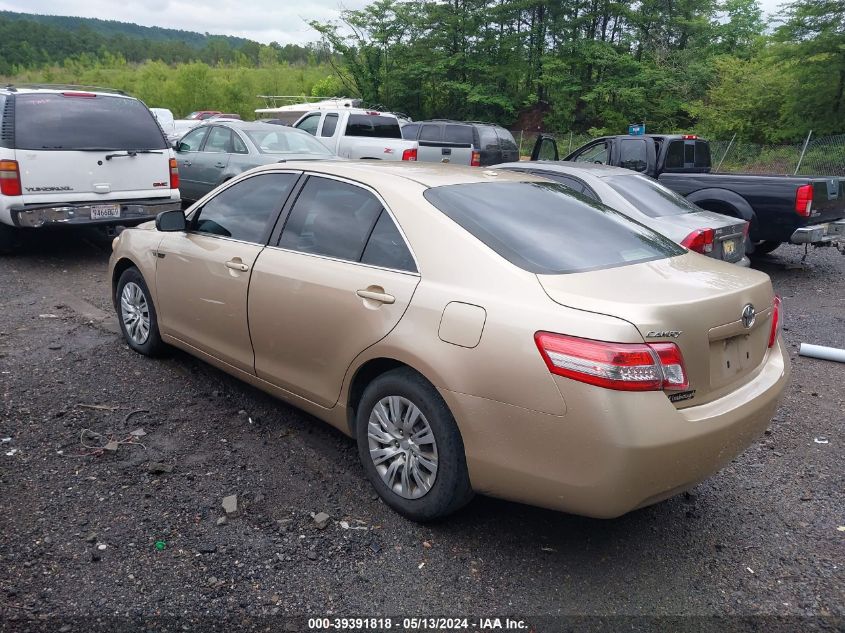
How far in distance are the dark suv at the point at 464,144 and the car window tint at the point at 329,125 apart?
297cm

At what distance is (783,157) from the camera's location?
71.5 feet

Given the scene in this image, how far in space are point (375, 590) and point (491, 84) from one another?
3695 centimetres

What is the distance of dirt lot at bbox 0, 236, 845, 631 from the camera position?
8.93ft

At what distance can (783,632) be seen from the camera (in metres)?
2.61

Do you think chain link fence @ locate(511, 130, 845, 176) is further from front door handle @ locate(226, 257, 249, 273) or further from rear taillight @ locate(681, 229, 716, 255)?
front door handle @ locate(226, 257, 249, 273)

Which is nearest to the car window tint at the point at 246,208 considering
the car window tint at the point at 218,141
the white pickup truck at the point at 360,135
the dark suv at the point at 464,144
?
the car window tint at the point at 218,141

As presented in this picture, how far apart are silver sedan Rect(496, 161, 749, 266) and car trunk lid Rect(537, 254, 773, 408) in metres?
3.43

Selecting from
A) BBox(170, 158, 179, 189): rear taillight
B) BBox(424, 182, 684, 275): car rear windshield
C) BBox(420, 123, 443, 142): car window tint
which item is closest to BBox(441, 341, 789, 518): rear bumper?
BBox(424, 182, 684, 275): car rear windshield

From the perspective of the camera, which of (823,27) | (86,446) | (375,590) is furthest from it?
(823,27)

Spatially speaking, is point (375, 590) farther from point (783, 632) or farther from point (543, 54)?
point (543, 54)

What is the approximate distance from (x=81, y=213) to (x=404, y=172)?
17.9 feet

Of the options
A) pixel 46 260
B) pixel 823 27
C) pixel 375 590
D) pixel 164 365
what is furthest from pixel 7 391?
pixel 823 27

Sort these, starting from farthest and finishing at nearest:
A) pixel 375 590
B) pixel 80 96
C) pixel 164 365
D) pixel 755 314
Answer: pixel 80 96
pixel 164 365
pixel 755 314
pixel 375 590

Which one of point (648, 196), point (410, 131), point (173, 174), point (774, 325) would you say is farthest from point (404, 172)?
point (410, 131)
